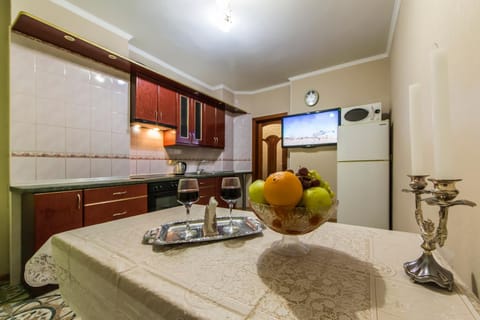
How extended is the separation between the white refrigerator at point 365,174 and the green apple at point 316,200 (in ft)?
7.70

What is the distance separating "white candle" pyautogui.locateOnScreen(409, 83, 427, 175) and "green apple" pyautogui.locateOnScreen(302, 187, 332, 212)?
226 millimetres

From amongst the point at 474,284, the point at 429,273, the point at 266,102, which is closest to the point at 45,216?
the point at 429,273

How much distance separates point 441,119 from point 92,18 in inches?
113

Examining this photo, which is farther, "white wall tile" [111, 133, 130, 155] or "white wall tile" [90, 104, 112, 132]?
"white wall tile" [111, 133, 130, 155]

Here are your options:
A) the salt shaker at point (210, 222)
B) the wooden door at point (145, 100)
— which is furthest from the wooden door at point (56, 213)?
the salt shaker at point (210, 222)

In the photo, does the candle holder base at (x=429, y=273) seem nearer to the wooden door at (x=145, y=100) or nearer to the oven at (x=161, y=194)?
the oven at (x=161, y=194)

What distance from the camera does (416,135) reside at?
0.50 m

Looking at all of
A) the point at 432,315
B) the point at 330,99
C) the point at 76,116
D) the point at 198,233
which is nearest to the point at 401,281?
the point at 432,315

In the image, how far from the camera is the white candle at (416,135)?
49 cm

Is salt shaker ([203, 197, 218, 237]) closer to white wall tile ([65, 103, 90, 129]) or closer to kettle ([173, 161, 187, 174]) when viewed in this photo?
white wall tile ([65, 103, 90, 129])

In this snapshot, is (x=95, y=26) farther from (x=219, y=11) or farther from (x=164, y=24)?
(x=219, y=11)

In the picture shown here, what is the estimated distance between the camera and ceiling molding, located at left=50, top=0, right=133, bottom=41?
185cm

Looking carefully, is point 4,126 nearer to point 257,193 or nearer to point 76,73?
point 76,73

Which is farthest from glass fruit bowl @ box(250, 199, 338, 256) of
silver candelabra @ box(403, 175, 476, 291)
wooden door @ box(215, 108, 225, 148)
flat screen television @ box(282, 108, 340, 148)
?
wooden door @ box(215, 108, 225, 148)
